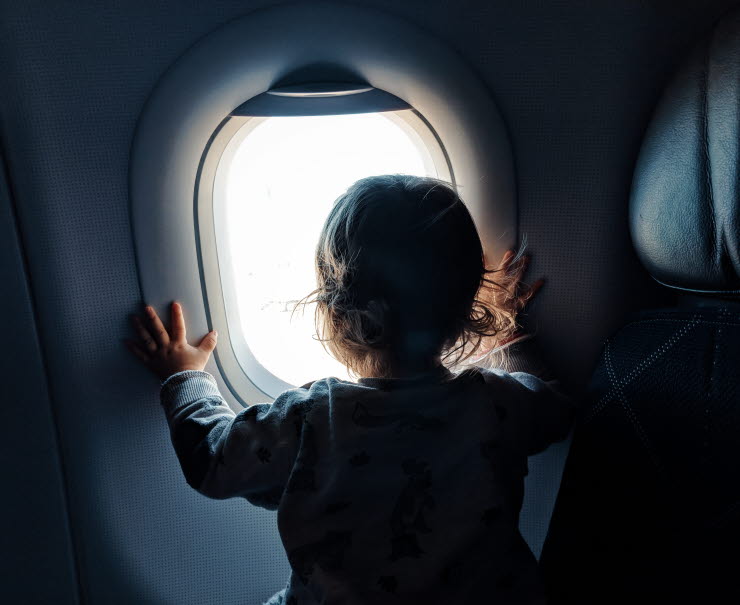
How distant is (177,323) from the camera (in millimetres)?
1178

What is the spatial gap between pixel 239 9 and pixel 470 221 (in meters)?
0.52

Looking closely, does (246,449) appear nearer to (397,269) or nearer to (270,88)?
(397,269)

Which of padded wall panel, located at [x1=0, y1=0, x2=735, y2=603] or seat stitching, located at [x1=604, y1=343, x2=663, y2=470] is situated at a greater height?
padded wall panel, located at [x1=0, y1=0, x2=735, y2=603]

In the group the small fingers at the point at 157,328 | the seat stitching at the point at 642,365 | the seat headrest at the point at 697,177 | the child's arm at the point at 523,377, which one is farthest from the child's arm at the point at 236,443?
the seat headrest at the point at 697,177

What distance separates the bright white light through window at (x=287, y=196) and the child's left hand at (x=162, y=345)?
6.2 inches

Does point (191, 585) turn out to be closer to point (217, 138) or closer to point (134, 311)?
point (134, 311)

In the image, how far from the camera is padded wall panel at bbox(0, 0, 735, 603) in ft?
3.46

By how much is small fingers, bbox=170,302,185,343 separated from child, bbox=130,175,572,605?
257 millimetres

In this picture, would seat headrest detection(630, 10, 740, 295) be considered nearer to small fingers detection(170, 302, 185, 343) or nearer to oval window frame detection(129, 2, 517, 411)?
oval window frame detection(129, 2, 517, 411)

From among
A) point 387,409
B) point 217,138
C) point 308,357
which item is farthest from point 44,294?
point 387,409

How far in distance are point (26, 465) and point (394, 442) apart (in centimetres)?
79

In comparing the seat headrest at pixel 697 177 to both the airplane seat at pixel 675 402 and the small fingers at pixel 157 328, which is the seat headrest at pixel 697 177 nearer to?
the airplane seat at pixel 675 402

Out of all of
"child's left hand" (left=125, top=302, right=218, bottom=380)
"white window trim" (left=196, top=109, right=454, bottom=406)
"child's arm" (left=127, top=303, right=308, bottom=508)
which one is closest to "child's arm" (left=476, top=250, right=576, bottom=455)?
"white window trim" (left=196, top=109, right=454, bottom=406)

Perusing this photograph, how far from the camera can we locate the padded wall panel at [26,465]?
44.7 inches
